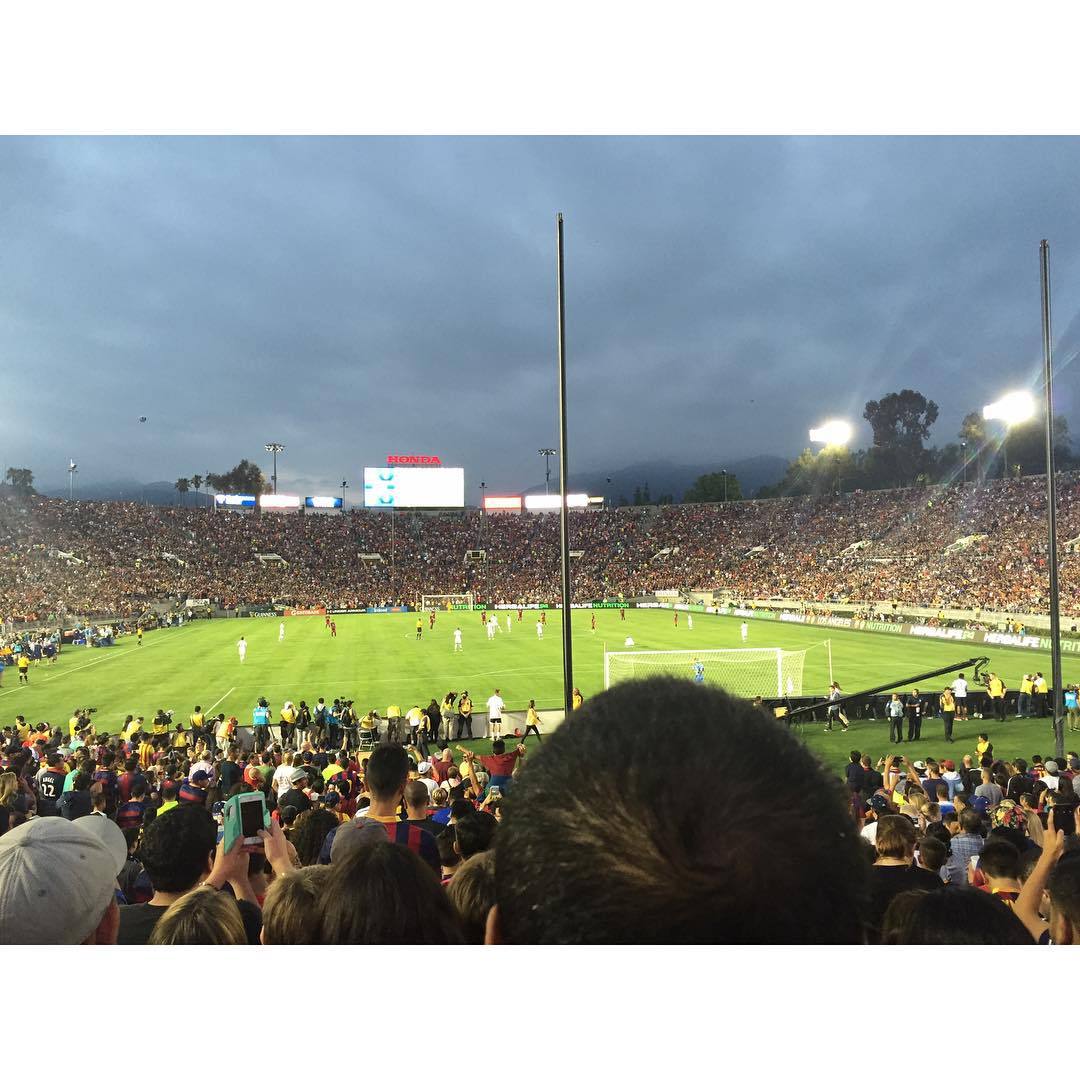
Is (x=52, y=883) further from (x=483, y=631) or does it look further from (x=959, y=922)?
(x=483, y=631)

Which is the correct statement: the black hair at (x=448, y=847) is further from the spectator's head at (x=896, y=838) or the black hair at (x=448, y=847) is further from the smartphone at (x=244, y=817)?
the spectator's head at (x=896, y=838)

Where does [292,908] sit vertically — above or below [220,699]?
above

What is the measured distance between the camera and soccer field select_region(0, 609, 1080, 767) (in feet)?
77.5

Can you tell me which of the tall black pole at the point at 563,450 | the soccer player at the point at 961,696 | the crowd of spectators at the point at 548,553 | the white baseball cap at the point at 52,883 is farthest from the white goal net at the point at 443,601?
the white baseball cap at the point at 52,883

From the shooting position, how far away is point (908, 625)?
40.9 m

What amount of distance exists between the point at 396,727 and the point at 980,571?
155 feet

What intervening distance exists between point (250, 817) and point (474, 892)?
134cm

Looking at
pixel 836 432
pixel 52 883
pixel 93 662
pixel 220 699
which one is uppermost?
pixel 836 432

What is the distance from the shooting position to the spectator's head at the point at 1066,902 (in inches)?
115

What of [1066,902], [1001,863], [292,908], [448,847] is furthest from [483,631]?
[1066,902]

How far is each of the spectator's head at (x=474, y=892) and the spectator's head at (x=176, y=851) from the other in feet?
5.09

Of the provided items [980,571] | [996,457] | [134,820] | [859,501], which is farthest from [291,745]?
[996,457]

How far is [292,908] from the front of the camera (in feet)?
9.45
